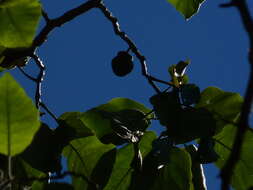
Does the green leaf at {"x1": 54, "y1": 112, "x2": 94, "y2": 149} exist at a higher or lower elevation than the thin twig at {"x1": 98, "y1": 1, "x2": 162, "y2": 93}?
lower

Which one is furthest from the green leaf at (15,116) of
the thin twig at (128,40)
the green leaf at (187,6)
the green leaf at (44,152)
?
the green leaf at (187,6)

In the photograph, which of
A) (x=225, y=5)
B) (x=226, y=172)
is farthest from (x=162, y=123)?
(x=226, y=172)

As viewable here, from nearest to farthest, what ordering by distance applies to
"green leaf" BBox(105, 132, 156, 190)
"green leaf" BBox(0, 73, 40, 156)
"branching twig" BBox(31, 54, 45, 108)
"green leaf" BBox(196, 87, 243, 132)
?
"green leaf" BBox(0, 73, 40, 156)
"green leaf" BBox(196, 87, 243, 132)
"green leaf" BBox(105, 132, 156, 190)
"branching twig" BBox(31, 54, 45, 108)

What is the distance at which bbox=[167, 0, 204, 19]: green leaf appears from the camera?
70.5 inches

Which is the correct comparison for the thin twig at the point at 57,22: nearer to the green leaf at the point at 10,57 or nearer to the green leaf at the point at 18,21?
the green leaf at the point at 10,57

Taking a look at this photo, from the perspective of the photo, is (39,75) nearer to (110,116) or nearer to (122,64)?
(122,64)

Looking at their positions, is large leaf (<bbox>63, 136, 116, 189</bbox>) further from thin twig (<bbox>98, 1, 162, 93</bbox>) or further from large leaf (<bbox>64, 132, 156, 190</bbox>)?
thin twig (<bbox>98, 1, 162, 93</bbox>)

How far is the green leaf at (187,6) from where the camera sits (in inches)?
70.5

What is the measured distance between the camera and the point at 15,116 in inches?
38.5

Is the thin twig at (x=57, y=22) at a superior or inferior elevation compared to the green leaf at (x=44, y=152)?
superior

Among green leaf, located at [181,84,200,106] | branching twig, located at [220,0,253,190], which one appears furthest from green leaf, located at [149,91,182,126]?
branching twig, located at [220,0,253,190]

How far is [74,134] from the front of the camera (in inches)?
55.6

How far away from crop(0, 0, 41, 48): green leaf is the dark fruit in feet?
1.05

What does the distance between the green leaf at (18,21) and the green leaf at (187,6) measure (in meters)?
0.53
